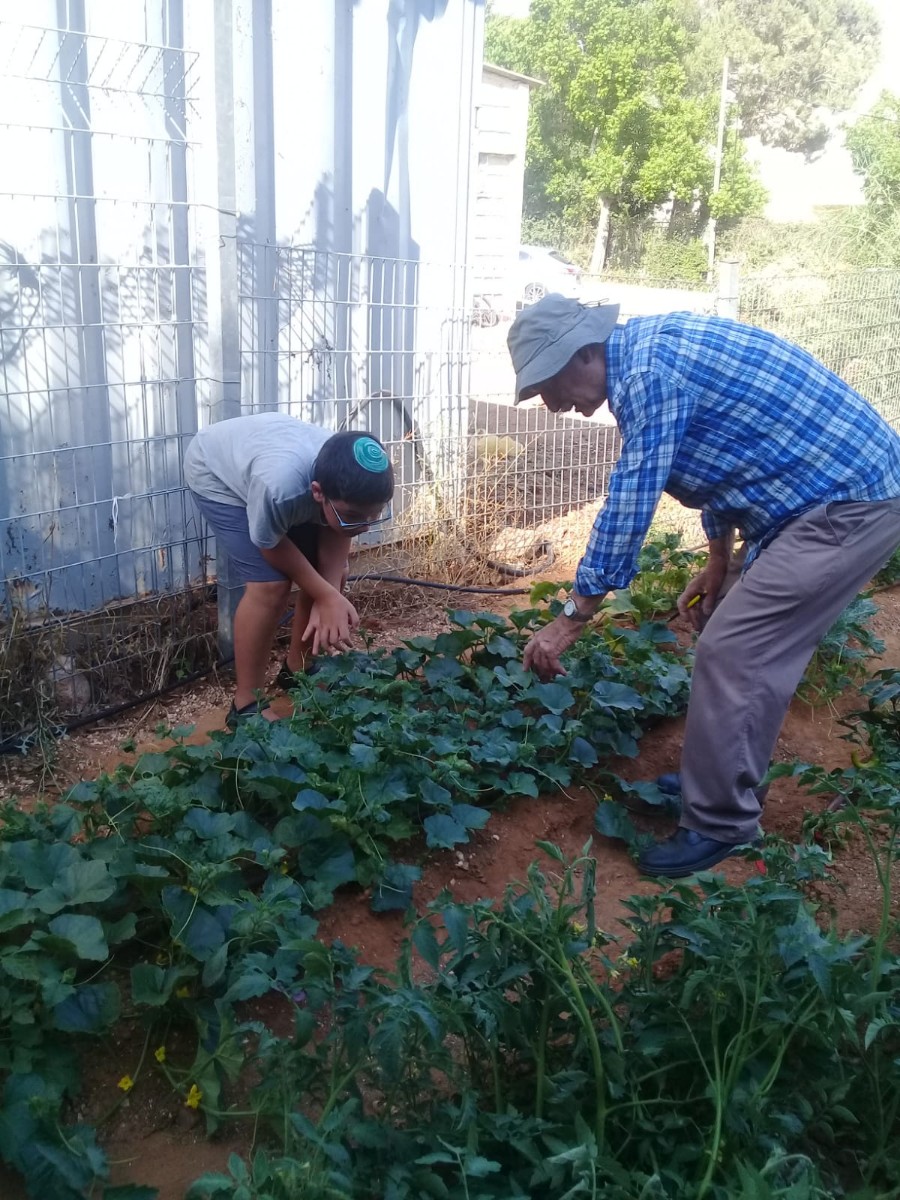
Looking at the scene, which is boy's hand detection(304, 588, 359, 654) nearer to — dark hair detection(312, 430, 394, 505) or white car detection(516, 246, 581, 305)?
dark hair detection(312, 430, 394, 505)

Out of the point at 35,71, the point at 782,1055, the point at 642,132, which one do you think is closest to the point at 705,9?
the point at 642,132

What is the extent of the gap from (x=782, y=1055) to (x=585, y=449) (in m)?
6.29

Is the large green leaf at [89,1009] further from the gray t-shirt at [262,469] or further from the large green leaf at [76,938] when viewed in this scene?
the gray t-shirt at [262,469]

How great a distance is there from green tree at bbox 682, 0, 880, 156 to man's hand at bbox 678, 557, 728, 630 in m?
39.7

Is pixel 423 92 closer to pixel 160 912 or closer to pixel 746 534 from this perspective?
pixel 746 534

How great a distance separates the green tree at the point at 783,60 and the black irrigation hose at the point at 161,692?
38.3 meters

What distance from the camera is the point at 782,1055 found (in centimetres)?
178

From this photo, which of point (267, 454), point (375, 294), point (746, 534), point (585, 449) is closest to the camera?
point (746, 534)

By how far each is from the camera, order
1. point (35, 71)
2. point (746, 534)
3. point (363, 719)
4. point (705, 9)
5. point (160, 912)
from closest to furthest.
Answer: point (160, 912)
point (746, 534)
point (363, 719)
point (35, 71)
point (705, 9)

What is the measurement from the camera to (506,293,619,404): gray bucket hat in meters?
2.63

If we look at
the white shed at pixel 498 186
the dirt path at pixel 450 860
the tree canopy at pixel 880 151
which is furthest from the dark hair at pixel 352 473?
the tree canopy at pixel 880 151

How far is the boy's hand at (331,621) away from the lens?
11.7ft

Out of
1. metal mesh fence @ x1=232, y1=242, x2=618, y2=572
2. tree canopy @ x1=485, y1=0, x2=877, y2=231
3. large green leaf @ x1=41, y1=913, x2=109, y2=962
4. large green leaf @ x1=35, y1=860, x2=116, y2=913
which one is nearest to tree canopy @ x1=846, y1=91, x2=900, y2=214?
tree canopy @ x1=485, y1=0, x2=877, y2=231

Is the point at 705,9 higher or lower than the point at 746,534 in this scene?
higher
